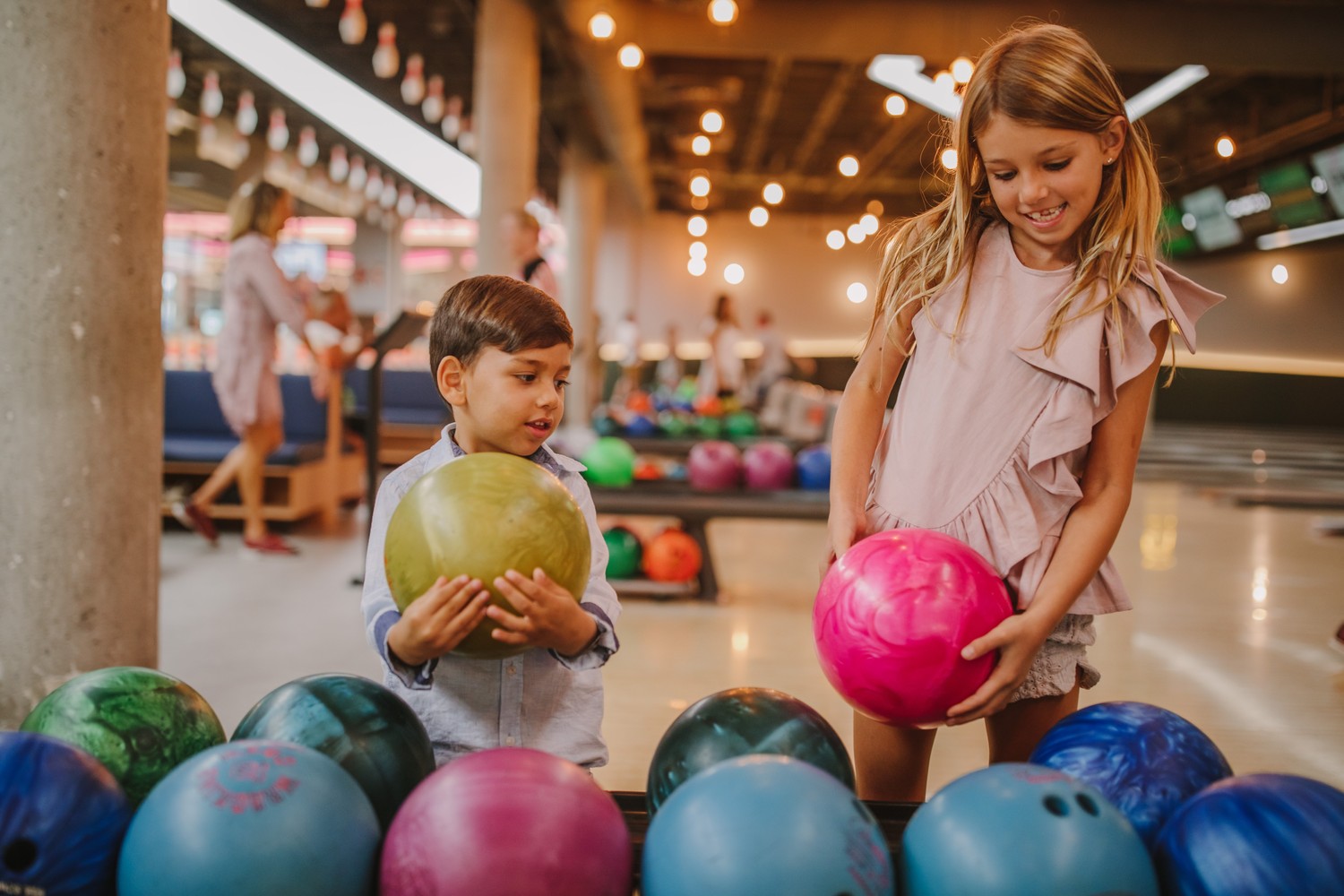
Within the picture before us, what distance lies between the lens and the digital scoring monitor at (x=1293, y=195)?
13727 millimetres

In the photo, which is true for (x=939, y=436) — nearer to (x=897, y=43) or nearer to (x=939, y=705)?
(x=939, y=705)

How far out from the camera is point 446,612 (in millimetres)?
1461

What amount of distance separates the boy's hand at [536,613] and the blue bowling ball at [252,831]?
1.02ft

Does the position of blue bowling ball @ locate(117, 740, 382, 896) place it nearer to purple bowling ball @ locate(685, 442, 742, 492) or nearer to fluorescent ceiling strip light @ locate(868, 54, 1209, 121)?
purple bowling ball @ locate(685, 442, 742, 492)

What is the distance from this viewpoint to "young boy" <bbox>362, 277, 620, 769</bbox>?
1680mm

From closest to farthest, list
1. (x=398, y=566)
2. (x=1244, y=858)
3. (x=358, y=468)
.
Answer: (x=1244, y=858)
(x=398, y=566)
(x=358, y=468)

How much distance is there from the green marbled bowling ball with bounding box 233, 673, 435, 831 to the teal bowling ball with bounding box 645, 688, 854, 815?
1.26 feet

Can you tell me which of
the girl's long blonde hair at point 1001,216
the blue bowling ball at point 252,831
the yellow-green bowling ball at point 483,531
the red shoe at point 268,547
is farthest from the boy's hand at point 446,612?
the red shoe at point 268,547

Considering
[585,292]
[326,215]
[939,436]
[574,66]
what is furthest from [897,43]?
[326,215]

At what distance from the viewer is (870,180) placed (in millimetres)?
21875

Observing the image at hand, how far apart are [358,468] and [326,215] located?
16599mm

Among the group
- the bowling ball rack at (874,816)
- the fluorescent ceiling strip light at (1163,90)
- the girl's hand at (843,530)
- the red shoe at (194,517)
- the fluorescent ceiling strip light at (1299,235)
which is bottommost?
the red shoe at (194,517)

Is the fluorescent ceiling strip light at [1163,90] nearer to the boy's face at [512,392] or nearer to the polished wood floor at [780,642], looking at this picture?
the polished wood floor at [780,642]

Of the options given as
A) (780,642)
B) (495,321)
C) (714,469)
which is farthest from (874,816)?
(714,469)
